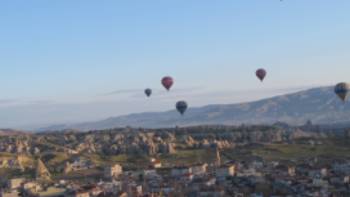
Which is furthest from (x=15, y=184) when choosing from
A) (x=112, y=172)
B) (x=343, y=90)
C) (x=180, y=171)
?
(x=343, y=90)

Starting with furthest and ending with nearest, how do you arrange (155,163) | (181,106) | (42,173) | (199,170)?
(155,163)
(42,173)
(199,170)
(181,106)

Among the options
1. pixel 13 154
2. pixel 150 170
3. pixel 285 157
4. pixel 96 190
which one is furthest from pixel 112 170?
pixel 13 154

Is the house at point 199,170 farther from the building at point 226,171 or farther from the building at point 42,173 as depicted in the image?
Answer: the building at point 42,173

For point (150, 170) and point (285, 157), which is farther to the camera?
→ point (285, 157)

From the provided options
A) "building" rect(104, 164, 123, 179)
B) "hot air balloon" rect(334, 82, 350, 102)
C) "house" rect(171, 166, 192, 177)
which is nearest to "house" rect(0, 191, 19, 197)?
"building" rect(104, 164, 123, 179)

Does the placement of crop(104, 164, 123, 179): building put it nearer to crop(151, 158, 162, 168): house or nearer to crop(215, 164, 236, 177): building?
crop(151, 158, 162, 168): house

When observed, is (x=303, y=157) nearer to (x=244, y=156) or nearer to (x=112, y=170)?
(x=244, y=156)

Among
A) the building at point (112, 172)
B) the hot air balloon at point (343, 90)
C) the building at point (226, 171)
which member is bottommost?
the building at point (226, 171)

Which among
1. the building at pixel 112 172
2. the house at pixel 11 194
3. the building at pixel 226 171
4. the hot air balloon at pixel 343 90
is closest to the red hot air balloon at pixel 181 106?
the building at pixel 226 171

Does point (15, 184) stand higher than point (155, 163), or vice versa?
point (155, 163)

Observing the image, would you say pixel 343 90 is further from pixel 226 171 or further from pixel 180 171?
pixel 180 171

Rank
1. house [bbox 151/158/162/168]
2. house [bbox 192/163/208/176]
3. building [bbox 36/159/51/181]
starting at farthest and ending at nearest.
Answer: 1. house [bbox 151/158/162/168]
2. building [bbox 36/159/51/181]
3. house [bbox 192/163/208/176]
